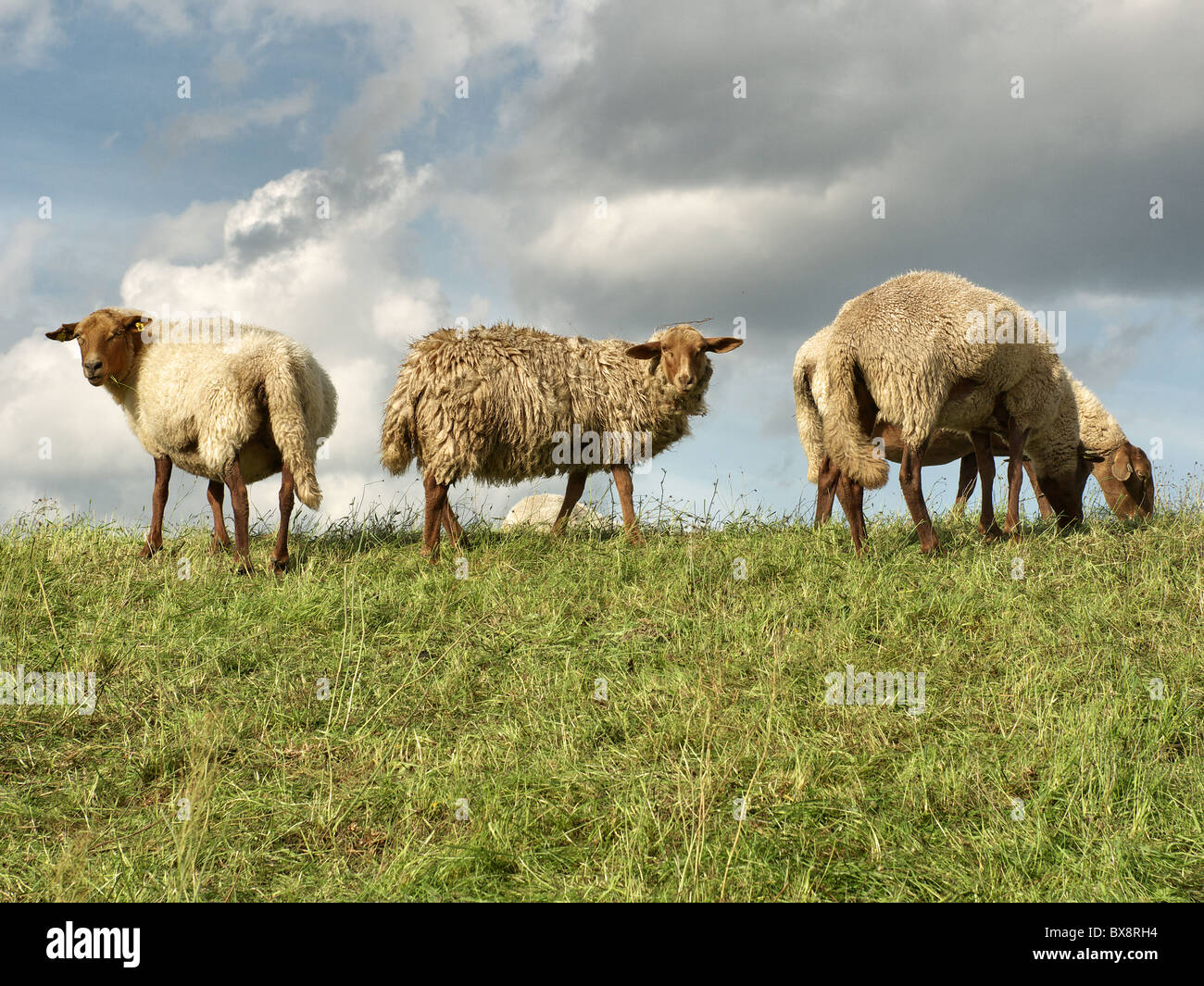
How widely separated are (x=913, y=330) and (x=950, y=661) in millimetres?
3779

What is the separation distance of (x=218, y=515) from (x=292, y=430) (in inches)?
79.4

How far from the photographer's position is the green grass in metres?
4.60

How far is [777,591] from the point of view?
816 centimetres

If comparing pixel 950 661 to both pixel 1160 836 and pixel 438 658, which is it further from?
pixel 438 658

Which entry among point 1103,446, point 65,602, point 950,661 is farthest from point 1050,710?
Result: point 1103,446

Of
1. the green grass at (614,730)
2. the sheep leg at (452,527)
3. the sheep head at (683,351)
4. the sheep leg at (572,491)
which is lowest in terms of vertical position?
the green grass at (614,730)

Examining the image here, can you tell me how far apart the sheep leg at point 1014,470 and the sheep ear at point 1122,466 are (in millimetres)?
3359

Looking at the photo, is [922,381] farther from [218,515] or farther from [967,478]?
[218,515]

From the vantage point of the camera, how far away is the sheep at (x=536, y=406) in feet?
33.1

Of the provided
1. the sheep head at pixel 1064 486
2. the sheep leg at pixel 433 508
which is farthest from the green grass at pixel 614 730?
the sheep head at pixel 1064 486

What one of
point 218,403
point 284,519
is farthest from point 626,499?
point 218,403

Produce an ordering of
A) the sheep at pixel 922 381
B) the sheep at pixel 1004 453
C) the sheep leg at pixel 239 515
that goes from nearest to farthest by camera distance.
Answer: the sheep at pixel 922 381, the sheep leg at pixel 239 515, the sheep at pixel 1004 453

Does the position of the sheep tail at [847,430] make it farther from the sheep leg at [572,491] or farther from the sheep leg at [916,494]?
the sheep leg at [572,491]

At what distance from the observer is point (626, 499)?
417 inches
